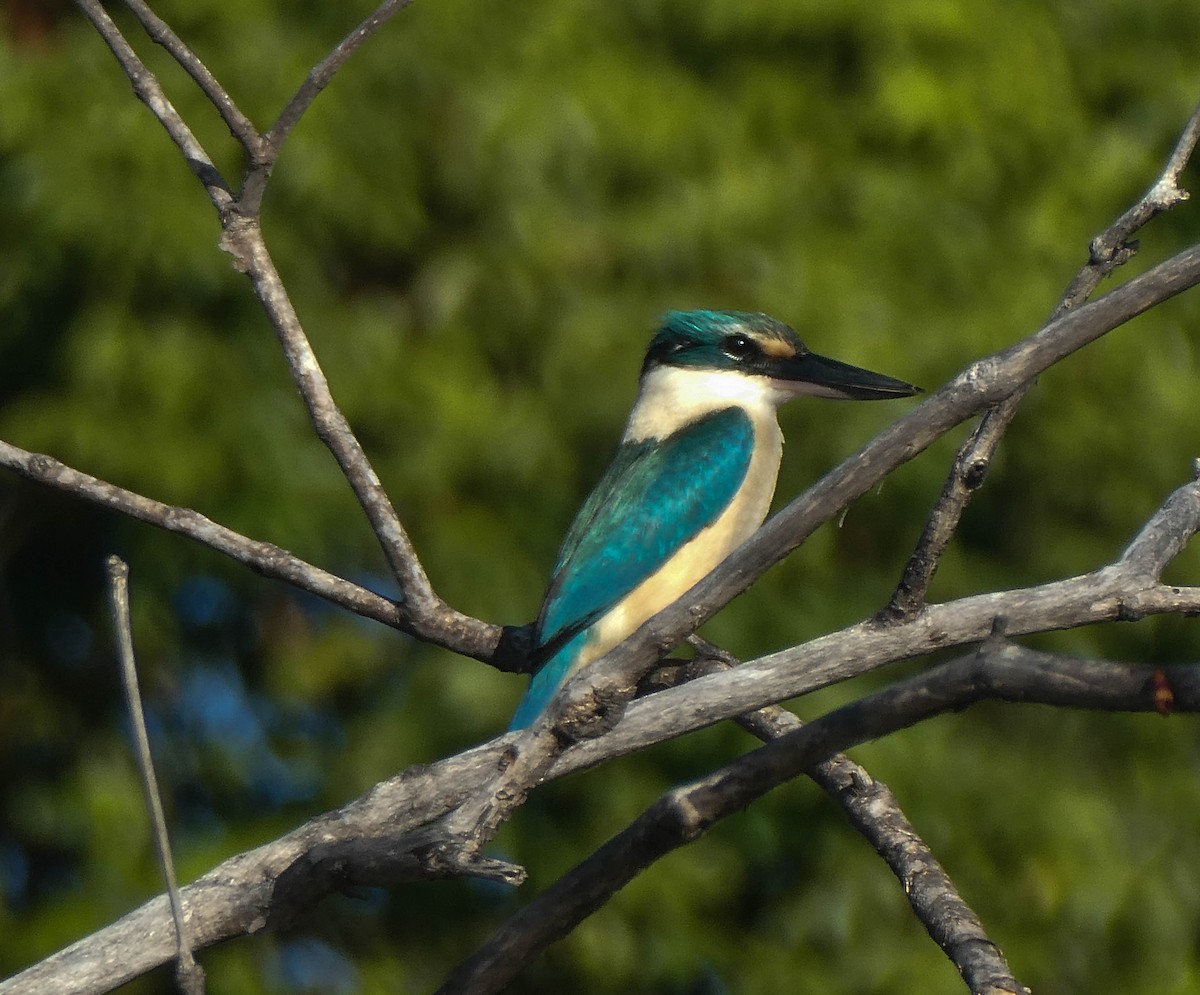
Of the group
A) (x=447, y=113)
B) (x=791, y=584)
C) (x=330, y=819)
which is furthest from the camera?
(x=447, y=113)

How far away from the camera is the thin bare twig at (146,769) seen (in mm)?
1558

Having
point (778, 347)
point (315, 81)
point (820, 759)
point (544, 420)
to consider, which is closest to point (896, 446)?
point (820, 759)

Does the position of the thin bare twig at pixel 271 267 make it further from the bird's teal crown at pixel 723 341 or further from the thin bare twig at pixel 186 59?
the bird's teal crown at pixel 723 341

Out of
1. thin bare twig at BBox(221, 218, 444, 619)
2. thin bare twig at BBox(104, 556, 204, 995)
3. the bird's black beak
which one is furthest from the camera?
the bird's black beak

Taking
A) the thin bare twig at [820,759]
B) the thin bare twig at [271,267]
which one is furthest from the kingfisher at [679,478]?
the thin bare twig at [820,759]

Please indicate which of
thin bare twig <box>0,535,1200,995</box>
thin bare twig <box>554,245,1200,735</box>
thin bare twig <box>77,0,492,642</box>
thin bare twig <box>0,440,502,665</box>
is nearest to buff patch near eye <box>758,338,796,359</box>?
thin bare twig <box>0,440,502,665</box>

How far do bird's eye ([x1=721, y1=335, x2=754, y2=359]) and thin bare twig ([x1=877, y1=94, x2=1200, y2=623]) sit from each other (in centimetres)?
193

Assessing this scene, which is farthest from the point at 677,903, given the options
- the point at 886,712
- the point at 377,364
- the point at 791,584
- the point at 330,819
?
the point at 886,712

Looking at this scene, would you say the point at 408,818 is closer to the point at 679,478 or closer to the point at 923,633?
the point at 923,633

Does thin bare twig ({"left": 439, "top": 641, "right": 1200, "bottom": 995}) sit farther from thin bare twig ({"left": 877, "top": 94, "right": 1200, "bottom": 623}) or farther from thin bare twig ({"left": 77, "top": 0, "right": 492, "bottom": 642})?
thin bare twig ({"left": 77, "top": 0, "right": 492, "bottom": 642})

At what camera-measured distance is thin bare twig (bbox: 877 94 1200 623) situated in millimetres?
2197

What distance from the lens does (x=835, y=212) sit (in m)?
5.06

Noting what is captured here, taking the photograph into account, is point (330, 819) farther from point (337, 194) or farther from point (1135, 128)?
point (1135, 128)

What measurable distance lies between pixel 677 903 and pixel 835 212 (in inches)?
82.2
